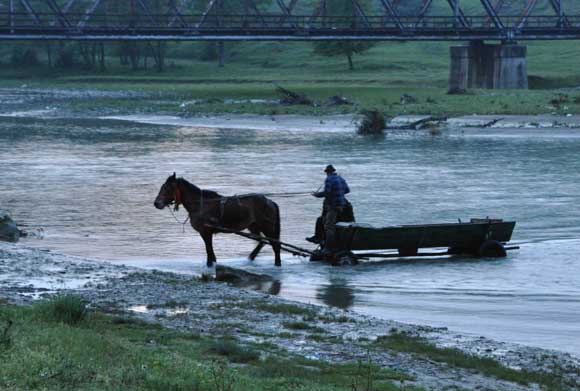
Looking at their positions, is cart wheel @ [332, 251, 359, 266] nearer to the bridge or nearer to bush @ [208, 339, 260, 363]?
bush @ [208, 339, 260, 363]

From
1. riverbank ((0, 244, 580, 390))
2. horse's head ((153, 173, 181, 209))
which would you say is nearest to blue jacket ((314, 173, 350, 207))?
horse's head ((153, 173, 181, 209))

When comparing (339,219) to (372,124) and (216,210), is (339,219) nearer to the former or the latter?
(216,210)

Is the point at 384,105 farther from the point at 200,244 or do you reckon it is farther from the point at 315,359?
the point at 315,359

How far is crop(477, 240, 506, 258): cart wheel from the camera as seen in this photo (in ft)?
77.5

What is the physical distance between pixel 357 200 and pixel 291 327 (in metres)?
18.4

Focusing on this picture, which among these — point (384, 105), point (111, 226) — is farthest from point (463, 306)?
point (384, 105)

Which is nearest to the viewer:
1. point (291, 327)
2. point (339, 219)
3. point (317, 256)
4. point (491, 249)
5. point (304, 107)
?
point (291, 327)

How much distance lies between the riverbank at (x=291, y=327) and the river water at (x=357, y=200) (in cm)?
109

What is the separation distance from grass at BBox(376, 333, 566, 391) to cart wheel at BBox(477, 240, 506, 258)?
837cm

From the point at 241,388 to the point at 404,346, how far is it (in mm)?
3923

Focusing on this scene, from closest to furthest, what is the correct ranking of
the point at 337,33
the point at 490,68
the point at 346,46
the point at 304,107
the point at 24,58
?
the point at 304,107, the point at 337,33, the point at 490,68, the point at 346,46, the point at 24,58

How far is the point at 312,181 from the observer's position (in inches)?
1545

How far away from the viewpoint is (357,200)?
34062mm

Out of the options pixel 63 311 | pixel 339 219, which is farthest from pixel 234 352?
pixel 339 219
